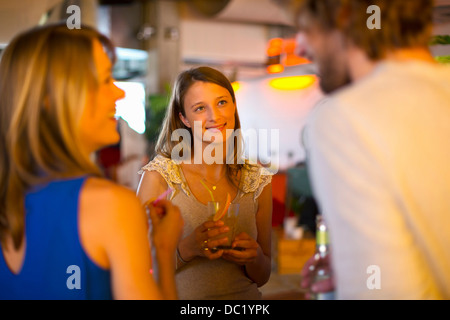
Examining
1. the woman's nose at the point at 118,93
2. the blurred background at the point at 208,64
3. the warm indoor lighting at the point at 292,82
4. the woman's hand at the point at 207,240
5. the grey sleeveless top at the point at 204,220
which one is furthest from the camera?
the blurred background at the point at 208,64

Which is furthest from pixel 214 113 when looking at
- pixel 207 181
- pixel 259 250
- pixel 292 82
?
pixel 292 82

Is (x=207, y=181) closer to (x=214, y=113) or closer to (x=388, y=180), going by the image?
(x=214, y=113)

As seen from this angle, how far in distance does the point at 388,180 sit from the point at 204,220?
1.02 metres

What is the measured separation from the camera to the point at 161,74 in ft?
30.7

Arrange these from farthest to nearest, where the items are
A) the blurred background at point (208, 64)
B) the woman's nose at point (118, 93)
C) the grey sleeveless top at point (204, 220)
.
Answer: the blurred background at point (208, 64)
the grey sleeveless top at point (204, 220)
the woman's nose at point (118, 93)

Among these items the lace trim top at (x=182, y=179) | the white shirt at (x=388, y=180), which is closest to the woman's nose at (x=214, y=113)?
the lace trim top at (x=182, y=179)

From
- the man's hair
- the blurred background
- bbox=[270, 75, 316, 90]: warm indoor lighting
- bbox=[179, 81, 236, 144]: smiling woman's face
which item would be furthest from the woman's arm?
bbox=[270, 75, 316, 90]: warm indoor lighting

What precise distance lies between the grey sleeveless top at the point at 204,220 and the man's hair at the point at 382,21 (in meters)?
0.96

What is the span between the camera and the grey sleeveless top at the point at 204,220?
1.76m

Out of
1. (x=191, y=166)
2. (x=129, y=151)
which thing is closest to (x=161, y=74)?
(x=129, y=151)

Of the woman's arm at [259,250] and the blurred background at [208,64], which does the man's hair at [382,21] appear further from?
the blurred background at [208,64]

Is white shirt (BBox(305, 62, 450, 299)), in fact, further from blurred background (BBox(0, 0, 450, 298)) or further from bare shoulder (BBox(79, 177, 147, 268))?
blurred background (BBox(0, 0, 450, 298))

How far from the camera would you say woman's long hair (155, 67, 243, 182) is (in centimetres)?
192

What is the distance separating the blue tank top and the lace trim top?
788 mm
